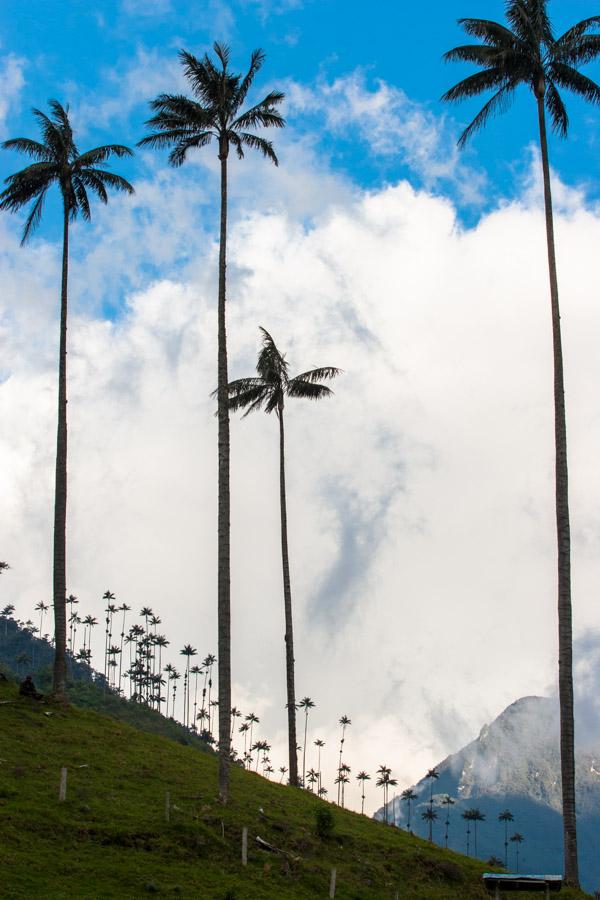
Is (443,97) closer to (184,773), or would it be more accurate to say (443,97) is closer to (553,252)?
(553,252)

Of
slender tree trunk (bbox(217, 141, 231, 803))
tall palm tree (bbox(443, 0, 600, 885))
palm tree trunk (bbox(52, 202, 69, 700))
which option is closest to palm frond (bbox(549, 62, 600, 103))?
tall palm tree (bbox(443, 0, 600, 885))

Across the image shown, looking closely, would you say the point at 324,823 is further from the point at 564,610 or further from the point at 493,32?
the point at 493,32

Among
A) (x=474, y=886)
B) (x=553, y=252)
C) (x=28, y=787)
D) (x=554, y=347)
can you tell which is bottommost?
(x=474, y=886)

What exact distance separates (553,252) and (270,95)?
14.1 metres

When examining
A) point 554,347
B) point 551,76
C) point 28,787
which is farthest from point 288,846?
point 551,76

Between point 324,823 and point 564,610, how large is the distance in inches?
462

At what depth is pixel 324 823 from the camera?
34875 millimetres

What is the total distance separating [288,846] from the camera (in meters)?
32.2

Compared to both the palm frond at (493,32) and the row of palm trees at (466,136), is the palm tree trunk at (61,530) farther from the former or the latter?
the palm frond at (493,32)

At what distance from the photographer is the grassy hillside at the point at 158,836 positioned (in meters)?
25.7

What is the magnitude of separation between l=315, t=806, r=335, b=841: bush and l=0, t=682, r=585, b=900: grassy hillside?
269 millimetres

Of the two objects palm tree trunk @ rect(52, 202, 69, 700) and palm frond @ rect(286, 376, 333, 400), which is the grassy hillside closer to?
palm tree trunk @ rect(52, 202, 69, 700)

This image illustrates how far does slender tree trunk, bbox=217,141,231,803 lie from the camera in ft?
115

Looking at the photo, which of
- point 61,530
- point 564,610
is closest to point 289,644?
point 61,530
